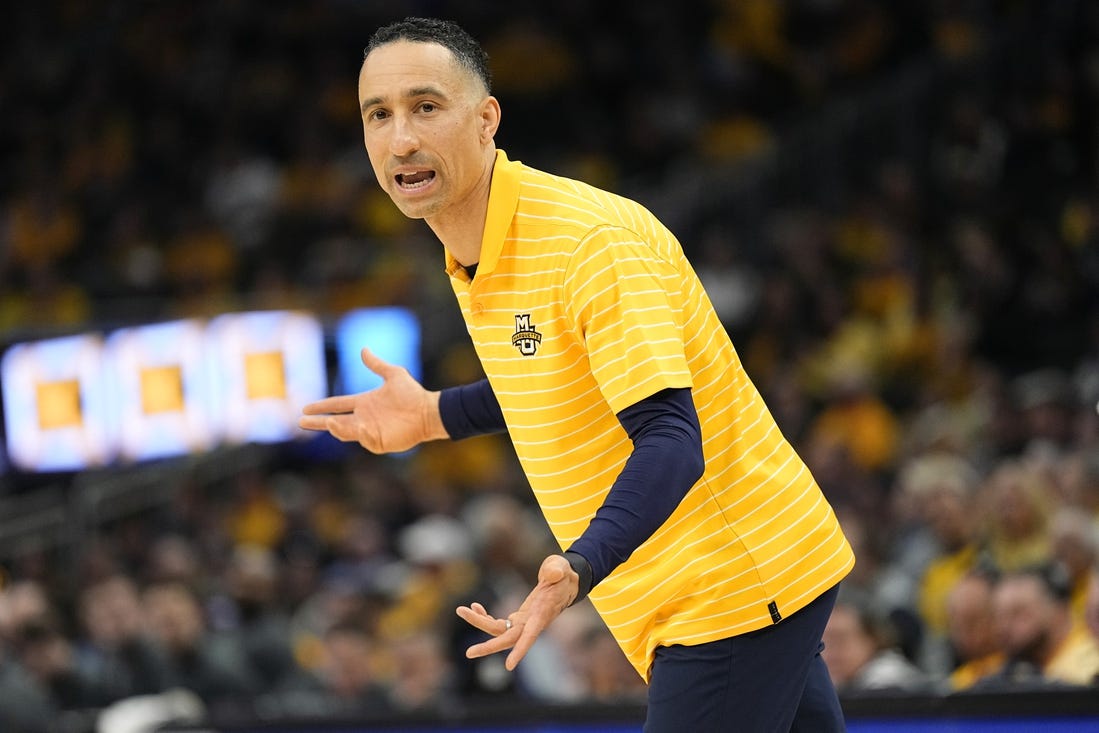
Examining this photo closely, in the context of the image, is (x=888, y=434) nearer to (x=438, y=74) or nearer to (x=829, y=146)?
(x=829, y=146)

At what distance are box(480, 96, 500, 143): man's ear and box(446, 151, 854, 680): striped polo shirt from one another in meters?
0.06

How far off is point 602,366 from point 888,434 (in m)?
7.39

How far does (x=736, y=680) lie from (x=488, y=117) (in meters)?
1.13

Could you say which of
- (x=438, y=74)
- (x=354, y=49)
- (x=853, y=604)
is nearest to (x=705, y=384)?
(x=438, y=74)

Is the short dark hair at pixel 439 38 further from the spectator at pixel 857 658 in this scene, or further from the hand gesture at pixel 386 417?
the spectator at pixel 857 658

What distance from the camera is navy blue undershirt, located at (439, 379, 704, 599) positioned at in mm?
2496

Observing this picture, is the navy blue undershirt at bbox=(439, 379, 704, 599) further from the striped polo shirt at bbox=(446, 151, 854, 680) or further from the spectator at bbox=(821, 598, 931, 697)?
the spectator at bbox=(821, 598, 931, 697)

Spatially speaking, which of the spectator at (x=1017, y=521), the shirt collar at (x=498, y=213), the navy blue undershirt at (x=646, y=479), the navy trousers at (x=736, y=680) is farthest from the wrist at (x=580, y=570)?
the spectator at (x=1017, y=521)

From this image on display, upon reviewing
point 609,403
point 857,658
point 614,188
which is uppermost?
point 614,188

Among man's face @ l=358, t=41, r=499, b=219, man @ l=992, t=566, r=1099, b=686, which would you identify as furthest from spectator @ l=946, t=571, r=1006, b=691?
man's face @ l=358, t=41, r=499, b=219

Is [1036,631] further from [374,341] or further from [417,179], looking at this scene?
[374,341]

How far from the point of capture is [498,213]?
2855 millimetres

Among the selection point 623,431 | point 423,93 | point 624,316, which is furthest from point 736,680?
point 423,93

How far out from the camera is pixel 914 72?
1207cm
